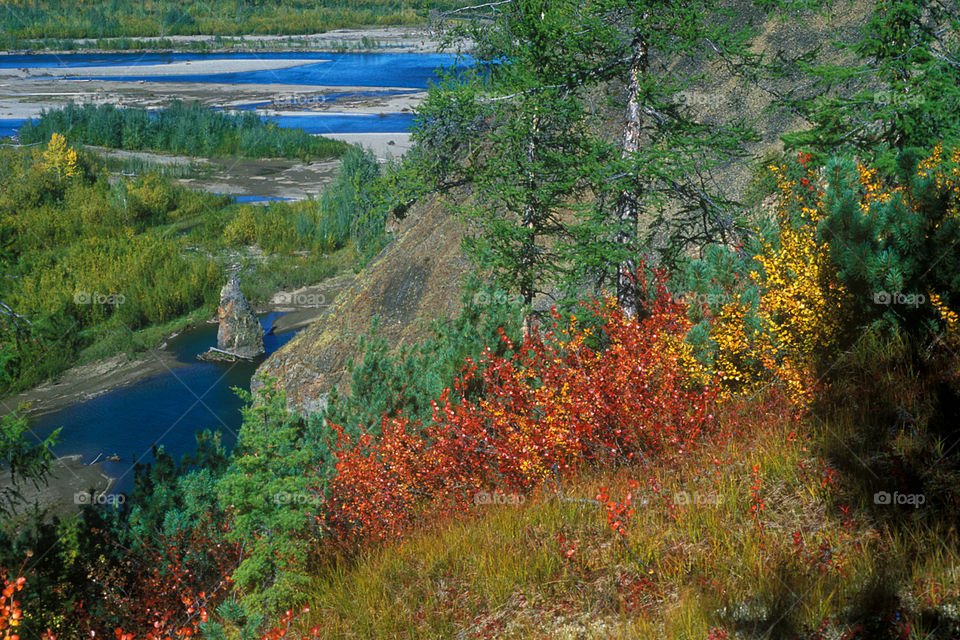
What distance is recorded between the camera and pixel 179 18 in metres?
123

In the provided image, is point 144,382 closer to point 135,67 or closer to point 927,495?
point 927,495

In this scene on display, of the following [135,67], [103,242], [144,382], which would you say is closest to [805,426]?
[144,382]

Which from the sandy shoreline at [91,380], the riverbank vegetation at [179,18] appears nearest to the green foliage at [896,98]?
the sandy shoreline at [91,380]

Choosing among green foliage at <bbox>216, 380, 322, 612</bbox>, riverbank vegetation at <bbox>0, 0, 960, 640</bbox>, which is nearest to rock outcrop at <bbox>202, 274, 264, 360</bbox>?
riverbank vegetation at <bbox>0, 0, 960, 640</bbox>

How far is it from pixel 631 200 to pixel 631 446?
17.6 ft

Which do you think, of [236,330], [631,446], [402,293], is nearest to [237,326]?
[236,330]

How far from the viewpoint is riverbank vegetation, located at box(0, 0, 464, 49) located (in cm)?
12169

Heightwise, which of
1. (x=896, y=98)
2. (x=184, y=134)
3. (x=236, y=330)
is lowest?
(x=236, y=330)

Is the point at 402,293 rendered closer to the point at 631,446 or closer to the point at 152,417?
the point at 152,417

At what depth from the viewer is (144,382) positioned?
93.4 ft

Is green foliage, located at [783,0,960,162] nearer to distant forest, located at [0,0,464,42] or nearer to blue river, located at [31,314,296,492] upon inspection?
blue river, located at [31,314,296,492]

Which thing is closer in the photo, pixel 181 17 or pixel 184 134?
pixel 184 134

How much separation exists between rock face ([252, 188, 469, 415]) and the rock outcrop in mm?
6660

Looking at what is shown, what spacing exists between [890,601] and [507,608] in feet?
7.98
